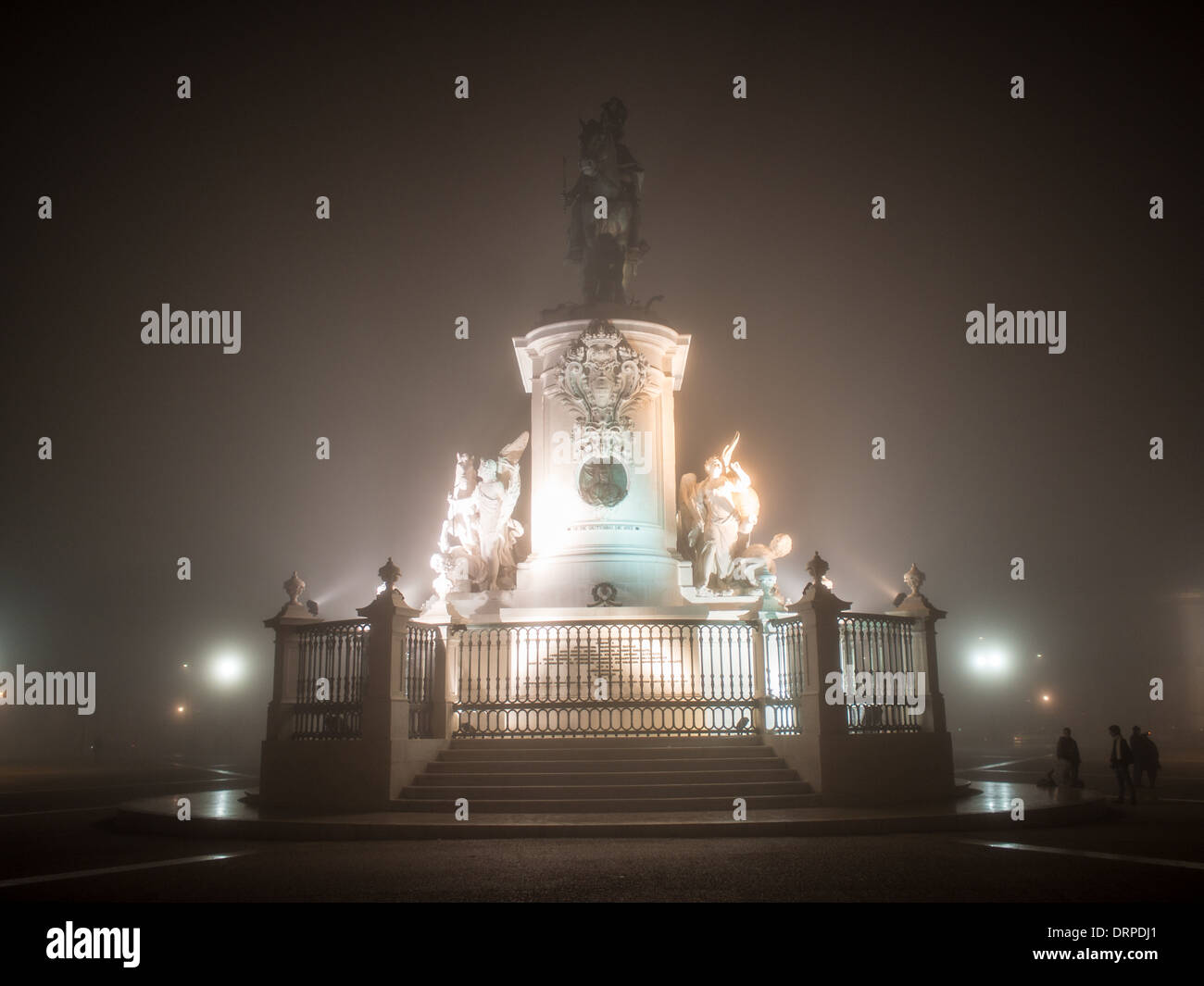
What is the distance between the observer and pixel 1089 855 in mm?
10242

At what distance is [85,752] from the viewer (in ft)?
153

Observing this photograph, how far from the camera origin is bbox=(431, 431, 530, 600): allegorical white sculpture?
2292cm

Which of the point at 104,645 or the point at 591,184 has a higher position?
the point at 591,184

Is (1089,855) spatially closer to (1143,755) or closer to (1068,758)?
(1068,758)

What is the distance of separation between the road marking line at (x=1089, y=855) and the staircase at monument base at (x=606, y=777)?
11.5 feet

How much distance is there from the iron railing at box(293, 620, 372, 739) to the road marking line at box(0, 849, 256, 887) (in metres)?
4.21

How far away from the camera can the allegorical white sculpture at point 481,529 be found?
22922mm

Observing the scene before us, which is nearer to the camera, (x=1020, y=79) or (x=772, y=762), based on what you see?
(x=772, y=762)

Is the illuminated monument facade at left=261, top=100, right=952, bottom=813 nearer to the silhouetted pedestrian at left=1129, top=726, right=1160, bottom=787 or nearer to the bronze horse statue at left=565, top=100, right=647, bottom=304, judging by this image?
the bronze horse statue at left=565, top=100, right=647, bottom=304

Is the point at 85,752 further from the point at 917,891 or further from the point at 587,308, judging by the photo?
the point at 917,891

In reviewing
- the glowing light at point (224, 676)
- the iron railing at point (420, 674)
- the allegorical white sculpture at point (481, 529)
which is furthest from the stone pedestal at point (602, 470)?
the glowing light at point (224, 676)
